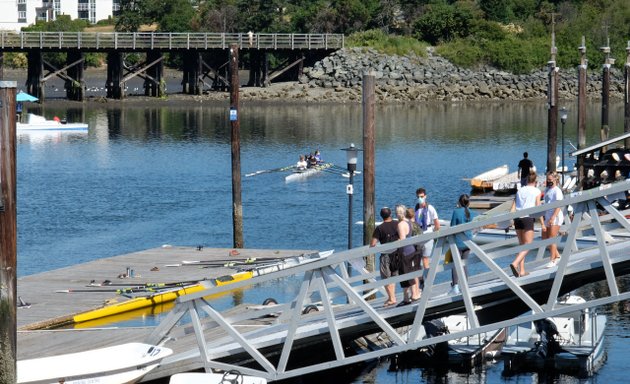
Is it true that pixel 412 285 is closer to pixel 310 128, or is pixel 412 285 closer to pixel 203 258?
pixel 203 258

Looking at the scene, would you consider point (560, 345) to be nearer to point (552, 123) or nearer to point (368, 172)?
point (368, 172)

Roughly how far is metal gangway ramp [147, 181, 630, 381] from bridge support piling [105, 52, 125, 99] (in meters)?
74.9

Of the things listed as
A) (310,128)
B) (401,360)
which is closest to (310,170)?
(310,128)

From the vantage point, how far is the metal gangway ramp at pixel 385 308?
798 inches

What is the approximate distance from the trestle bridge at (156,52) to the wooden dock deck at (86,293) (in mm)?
60126

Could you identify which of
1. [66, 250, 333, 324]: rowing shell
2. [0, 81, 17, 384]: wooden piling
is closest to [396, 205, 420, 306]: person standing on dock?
[66, 250, 333, 324]: rowing shell

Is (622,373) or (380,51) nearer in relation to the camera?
(622,373)

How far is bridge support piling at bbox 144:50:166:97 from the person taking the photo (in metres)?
96.8

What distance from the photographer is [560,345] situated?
2377cm

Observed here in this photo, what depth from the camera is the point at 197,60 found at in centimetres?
9738

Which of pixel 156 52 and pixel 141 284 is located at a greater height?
pixel 156 52

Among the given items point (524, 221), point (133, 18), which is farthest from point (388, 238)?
point (133, 18)

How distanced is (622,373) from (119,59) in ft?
247

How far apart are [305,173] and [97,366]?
38.1 metres
